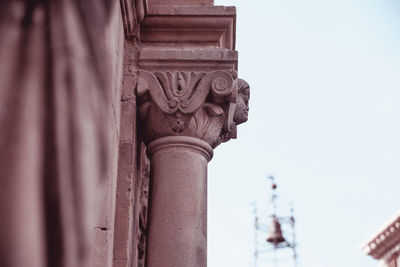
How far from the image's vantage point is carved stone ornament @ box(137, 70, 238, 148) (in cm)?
525

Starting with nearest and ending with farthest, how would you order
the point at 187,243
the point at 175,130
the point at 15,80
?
the point at 15,80, the point at 187,243, the point at 175,130

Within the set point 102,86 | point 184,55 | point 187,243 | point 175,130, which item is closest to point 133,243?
point 187,243

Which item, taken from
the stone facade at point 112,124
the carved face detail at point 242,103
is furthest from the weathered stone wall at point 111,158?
the carved face detail at point 242,103

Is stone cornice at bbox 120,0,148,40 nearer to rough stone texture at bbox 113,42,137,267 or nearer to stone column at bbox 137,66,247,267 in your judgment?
rough stone texture at bbox 113,42,137,267

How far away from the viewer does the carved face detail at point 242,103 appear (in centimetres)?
589

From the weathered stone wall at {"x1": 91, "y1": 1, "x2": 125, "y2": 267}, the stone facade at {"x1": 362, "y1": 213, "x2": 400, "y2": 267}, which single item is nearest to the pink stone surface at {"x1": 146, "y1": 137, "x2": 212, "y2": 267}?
the weathered stone wall at {"x1": 91, "y1": 1, "x2": 125, "y2": 267}

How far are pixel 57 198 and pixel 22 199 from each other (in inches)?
3.1

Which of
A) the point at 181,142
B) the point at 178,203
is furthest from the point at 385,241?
the point at 178,203

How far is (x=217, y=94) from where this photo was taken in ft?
17.3

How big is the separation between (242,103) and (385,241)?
1796 centimetres

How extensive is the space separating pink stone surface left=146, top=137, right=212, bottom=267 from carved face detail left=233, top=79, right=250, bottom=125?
637 mm

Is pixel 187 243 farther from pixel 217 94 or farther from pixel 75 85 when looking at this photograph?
pixel 75 85

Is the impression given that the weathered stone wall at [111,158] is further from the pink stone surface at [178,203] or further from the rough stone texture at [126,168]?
the pink stone surface at [178,203]

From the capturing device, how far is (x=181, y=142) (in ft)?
17.2
